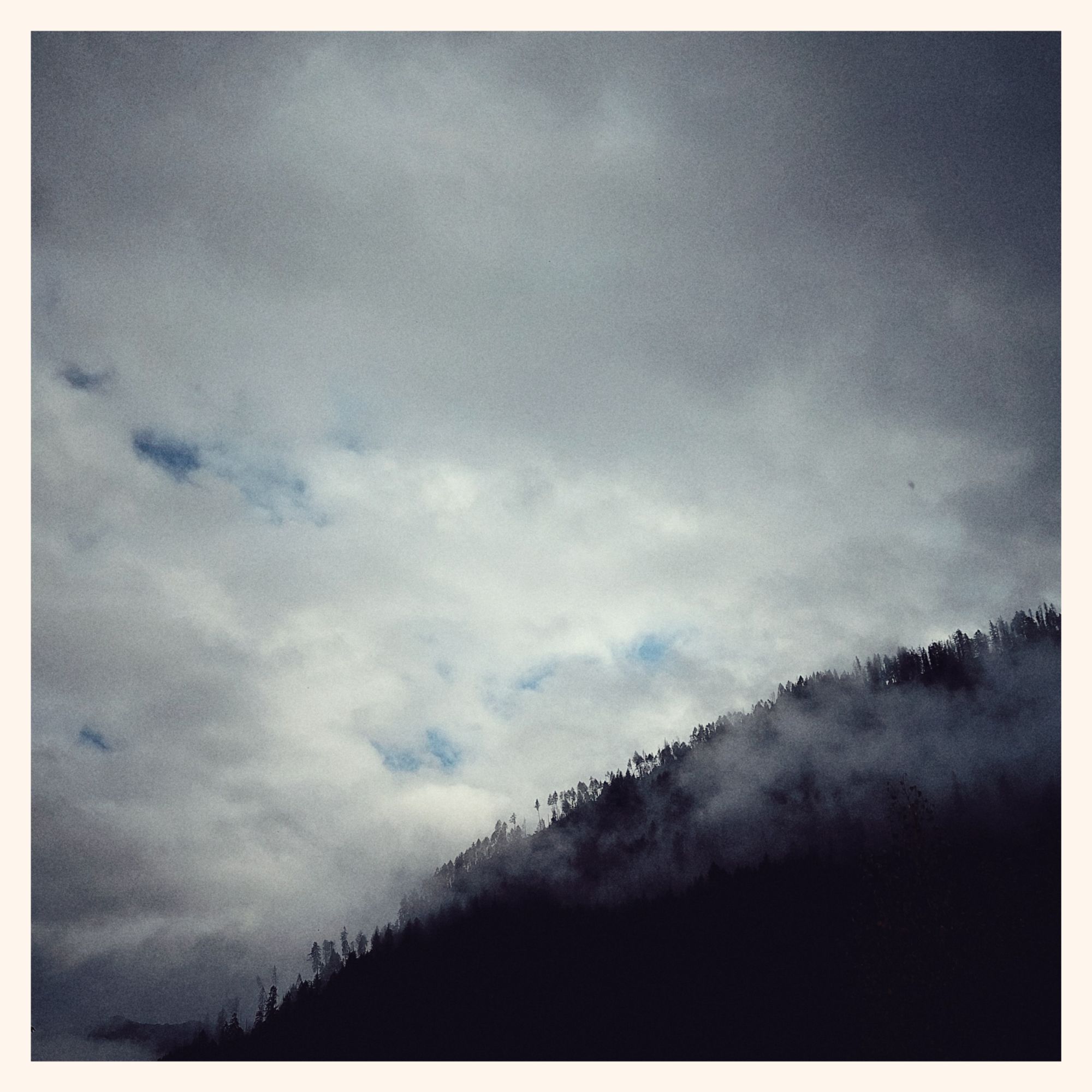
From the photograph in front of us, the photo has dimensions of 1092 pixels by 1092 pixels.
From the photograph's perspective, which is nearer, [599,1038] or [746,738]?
[599,1038]

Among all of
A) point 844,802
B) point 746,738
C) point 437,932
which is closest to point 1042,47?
point 844,802

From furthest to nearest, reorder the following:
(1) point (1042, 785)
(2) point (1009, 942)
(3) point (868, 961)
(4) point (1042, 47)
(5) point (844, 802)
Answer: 1. (5) point (844, 802)
2. (3) point (868, 961)
3. (2) point (1009, 942)
4. (1) point (1042, 785)
5. (4) point (1042, 47)

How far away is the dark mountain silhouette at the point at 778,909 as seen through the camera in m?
47.1

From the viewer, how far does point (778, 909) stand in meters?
98.4

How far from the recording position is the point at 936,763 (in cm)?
8912

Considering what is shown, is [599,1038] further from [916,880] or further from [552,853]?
[552,853]

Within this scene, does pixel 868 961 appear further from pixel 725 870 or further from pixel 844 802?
pixel 725 870

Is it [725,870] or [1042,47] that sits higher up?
[1042,47]

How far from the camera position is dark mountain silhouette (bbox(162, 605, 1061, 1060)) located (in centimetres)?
4712

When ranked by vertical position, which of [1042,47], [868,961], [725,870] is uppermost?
[1042,47]

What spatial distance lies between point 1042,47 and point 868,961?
56.9 m
